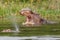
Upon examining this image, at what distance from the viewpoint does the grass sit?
5.39 ft

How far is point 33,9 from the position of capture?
1.66 m

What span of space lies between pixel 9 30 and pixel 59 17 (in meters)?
0.35

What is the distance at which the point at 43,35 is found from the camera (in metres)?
1.63

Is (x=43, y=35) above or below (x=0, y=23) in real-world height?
below

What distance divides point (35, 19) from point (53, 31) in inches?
5.7

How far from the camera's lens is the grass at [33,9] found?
1642 mm

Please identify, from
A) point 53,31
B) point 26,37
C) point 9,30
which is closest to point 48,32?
point 53,31

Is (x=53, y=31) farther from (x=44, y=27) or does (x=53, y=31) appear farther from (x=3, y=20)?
(x=3, y=20)

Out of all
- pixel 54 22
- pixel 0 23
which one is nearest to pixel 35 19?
pixel 54 22

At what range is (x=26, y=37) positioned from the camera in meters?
1.62

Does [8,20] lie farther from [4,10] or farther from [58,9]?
[58,9]

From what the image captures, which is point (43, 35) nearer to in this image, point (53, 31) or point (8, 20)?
point (53, 31)

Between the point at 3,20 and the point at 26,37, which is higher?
the point at 3,20

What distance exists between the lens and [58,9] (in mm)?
1668
